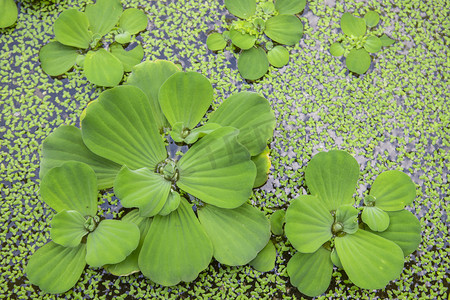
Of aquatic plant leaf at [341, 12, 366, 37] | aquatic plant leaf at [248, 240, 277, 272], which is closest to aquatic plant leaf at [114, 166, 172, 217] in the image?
aquatic plant leaf at [248, 240, 277, 272]

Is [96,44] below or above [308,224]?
above

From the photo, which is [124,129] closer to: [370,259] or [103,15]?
[103,15]

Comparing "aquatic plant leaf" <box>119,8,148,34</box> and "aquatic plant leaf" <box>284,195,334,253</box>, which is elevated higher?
"aquatic plant leaf" <box>119,8,148,34</box>

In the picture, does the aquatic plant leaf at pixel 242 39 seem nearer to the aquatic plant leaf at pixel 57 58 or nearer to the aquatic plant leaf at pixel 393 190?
the aquatic plant leaf at pixel 57 58

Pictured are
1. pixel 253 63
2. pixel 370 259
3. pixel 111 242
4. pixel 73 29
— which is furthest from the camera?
pixel 253 63

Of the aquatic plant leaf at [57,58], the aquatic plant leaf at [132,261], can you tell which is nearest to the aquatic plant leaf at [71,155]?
the aquatic plant leaf at [132,261]

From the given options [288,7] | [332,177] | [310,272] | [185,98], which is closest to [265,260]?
[310,272]

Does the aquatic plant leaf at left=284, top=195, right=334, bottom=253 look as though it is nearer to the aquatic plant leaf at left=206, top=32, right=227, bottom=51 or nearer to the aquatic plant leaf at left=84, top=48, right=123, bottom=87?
the aquatic plant leaf at left=206, top=32, right=227, bottom=51
